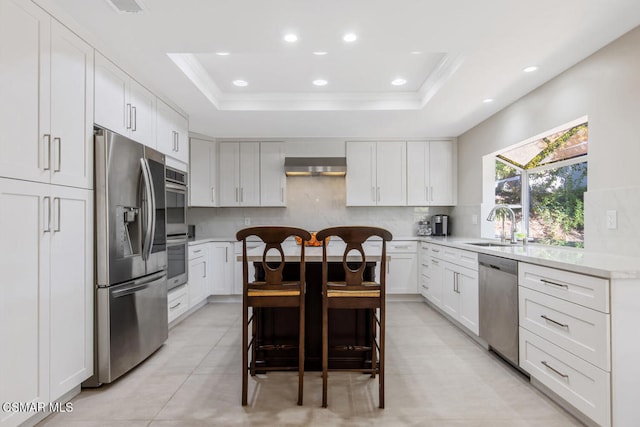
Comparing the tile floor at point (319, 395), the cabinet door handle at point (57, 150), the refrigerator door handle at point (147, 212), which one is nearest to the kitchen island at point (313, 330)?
the tile floor at point (319, 395)

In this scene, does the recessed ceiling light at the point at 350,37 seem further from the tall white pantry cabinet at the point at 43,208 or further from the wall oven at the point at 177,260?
the wall oven at the point at 177,260

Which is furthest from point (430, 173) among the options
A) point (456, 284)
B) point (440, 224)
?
point (456, 284)

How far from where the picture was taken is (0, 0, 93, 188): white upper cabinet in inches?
67.8

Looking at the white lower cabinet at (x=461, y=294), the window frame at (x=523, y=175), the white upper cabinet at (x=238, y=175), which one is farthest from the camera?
the white upper cabinet at (x=238, y=175)

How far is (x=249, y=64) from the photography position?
10.1 ft

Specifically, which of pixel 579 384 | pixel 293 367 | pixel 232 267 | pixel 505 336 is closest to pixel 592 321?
pixel 579 384

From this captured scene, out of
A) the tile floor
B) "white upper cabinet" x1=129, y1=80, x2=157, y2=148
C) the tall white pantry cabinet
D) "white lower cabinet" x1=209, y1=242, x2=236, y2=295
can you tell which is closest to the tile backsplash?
"white lower cabinet" x1=209, y1=242, x2=236, y2=295

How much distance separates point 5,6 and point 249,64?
1676mm

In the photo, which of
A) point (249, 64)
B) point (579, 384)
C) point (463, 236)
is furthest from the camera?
point (463, 236)

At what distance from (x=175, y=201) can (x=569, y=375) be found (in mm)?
3499

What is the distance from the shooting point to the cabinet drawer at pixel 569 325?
174 cm

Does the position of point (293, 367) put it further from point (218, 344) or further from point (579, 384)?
point (579, 384)

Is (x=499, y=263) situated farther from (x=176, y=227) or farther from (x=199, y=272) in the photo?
(x=199, y=272)

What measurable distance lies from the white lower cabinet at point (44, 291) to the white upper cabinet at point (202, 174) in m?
2.62
